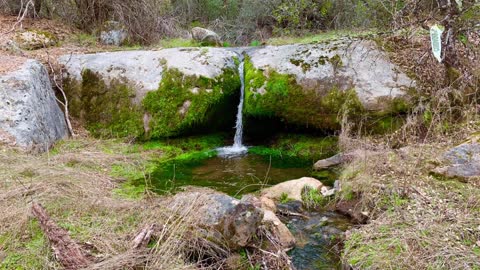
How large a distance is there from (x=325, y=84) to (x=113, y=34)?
17.6ft

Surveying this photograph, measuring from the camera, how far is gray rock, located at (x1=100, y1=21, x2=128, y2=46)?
31.1ft

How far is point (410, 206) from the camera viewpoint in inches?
146

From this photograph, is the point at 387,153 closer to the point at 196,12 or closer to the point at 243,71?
the point at 243,71

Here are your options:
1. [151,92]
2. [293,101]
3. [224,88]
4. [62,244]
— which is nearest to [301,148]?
[293,101]

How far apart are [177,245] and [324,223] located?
1673 millimetres

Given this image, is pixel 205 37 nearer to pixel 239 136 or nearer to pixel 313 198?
pixel 239 136

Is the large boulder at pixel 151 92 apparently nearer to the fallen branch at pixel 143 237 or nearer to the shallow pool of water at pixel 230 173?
the shallow pool of water at pixel 230 173

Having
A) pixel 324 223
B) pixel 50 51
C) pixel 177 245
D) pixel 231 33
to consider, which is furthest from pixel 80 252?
pixel 231 33

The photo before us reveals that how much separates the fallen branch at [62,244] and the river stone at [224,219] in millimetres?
860

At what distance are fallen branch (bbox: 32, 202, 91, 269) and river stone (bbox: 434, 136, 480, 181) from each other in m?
3.47

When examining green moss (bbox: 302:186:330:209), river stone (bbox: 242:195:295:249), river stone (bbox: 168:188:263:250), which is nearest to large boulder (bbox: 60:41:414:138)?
green moss (bbox: 302:186:330:209)

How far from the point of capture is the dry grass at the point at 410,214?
2986 millimetres

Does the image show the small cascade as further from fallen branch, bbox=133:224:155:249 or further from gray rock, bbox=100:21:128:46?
fallen branch, bbox=133:224:155:249

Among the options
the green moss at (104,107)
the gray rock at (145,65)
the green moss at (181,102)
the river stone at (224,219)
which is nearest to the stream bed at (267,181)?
the river stone at (224,219)
